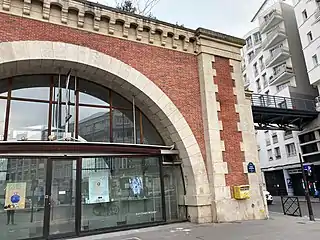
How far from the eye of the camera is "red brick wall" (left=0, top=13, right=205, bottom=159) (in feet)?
25.2

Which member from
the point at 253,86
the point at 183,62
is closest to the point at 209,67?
the point at 183,62

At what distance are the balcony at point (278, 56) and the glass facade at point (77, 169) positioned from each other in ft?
81.4

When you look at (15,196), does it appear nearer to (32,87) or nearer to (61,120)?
(61,120)

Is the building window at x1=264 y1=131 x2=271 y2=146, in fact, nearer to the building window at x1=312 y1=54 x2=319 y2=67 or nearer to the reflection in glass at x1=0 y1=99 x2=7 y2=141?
the building window at x1=312 y1=54 x2=319 y2=67

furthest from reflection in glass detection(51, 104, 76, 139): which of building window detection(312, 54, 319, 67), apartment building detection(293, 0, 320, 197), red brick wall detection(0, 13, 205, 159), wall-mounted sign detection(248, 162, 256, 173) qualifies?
building window detection(312, 54, 319, 67)

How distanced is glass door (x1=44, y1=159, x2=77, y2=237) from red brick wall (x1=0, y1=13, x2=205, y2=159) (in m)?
3.65

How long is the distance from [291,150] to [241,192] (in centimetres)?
2205

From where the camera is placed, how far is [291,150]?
1116 inches

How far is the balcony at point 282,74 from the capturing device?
28.6 meters

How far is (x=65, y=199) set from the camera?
7.74 metres

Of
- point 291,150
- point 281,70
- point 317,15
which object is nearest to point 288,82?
point 281,70

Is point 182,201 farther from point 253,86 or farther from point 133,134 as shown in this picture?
point 253,86

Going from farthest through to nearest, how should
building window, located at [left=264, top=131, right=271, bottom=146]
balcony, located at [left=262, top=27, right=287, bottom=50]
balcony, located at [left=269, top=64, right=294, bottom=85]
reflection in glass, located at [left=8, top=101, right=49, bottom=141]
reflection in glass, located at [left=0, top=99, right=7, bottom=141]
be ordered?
building window, located at [left=264, top=131, right=271, bottom=146]
balcony, located at [left=262, top=27, right=287, bottom=50]
balcony, located at [left=269, top=64, right=294, bottom=85]
reflection in glass, located at [left=8, top=101, right=49, bottom=141]
reflection in glass, located at [left=0, top=99, right=7, bottom=141]

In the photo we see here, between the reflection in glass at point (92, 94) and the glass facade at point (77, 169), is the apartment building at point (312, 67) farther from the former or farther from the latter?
the reflection in glass at point (92, 94)
